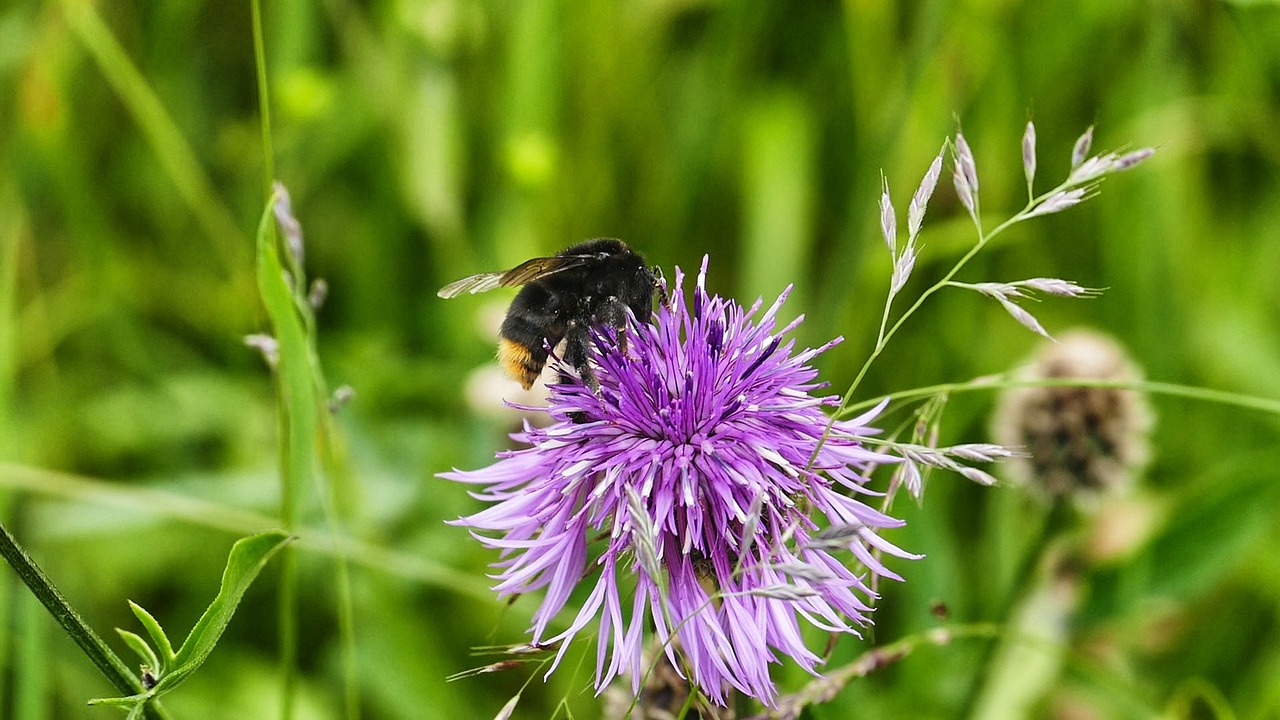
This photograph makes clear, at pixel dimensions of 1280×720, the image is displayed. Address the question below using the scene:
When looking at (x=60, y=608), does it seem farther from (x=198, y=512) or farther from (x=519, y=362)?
(x=198, y=512)

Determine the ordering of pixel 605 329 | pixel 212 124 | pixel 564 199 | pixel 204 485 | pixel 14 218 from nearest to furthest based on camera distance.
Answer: pixel 605 329 < pixel 204 485 < pixel 14 218 < pixel 564 199 < pixel 212 124

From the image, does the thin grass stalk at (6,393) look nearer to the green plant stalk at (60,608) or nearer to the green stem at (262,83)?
the green stem at (262,83)

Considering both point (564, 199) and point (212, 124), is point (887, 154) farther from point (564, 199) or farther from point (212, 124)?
point (212, 124)

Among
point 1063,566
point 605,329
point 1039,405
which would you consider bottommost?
point 1063,566

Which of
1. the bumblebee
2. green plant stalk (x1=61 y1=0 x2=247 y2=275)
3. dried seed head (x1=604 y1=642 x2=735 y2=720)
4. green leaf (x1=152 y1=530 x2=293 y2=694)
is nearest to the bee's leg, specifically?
the bumblebee

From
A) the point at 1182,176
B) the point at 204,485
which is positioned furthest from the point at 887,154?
the point at 204,485

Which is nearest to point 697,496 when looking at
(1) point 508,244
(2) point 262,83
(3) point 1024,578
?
(2) point 262,83

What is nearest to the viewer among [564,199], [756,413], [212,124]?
[756,413]
